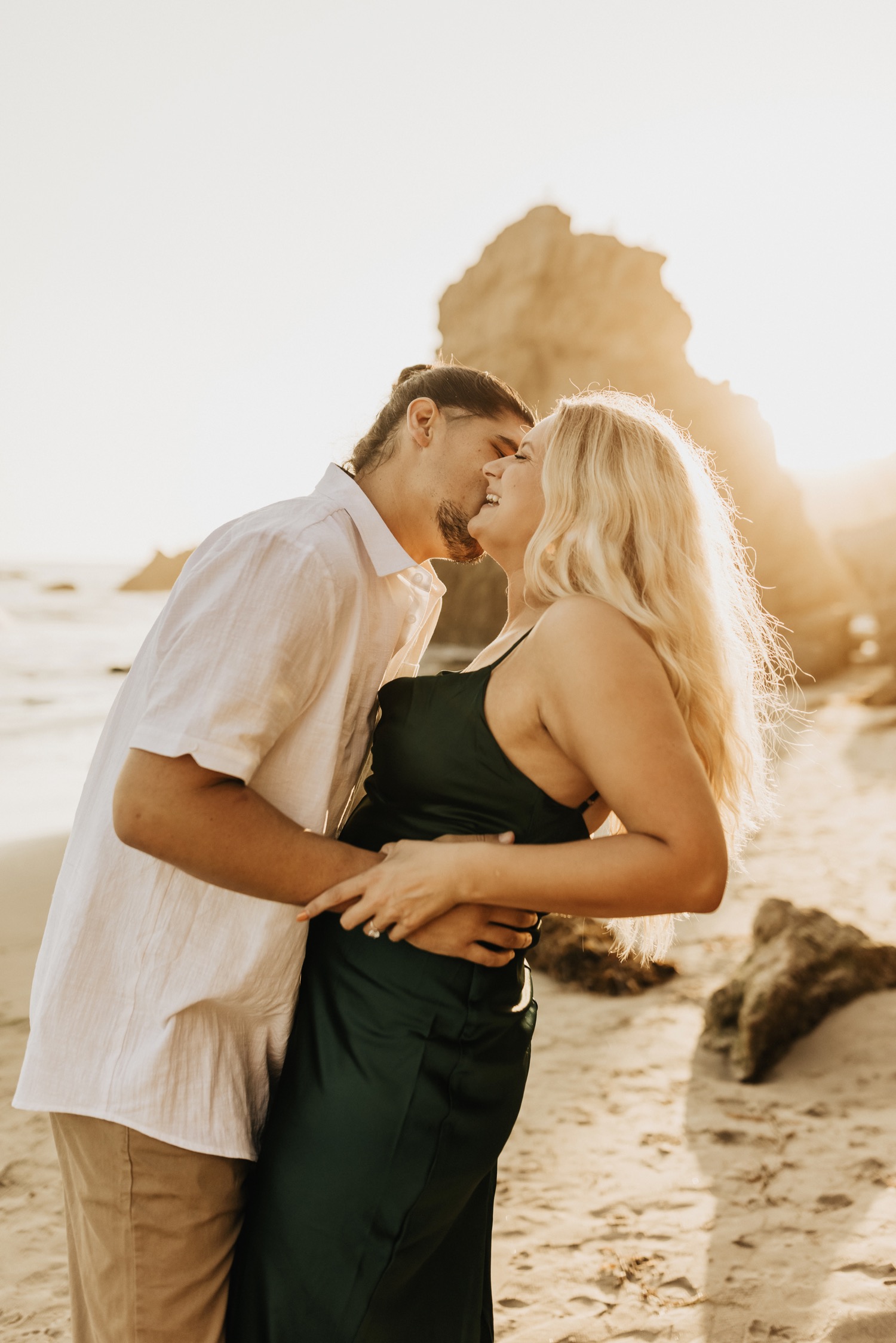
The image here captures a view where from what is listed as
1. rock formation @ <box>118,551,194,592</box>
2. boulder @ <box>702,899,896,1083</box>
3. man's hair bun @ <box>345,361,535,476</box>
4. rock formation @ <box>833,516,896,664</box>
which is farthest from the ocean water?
rock formation @ <box>833,516,896,664</box>

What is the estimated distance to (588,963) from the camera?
5703 millimetres

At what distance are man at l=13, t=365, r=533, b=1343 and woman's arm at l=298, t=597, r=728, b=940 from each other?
0.09 metres

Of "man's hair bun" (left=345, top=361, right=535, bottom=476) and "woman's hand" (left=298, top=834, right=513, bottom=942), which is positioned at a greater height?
"man's hair bun" (left=345, top=361, right=535, bottom=476)

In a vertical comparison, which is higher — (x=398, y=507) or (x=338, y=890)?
(x=398, y=507)

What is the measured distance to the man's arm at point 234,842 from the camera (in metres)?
1.54

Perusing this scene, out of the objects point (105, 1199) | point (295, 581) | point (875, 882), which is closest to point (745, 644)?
point (295, 581)

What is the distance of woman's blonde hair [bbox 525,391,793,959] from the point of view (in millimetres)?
1799

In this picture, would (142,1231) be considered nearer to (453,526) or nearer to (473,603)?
(453,526)

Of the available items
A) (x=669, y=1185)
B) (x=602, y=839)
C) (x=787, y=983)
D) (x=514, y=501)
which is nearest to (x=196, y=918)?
(x=602, y=839)

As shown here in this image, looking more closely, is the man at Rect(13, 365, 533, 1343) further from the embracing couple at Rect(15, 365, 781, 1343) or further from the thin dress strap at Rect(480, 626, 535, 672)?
the thin dress strap at Rect(480, 626, 535, 672)

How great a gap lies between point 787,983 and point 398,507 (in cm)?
362

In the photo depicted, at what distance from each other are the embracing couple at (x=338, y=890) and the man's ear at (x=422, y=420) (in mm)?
448

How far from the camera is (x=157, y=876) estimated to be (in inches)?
66.7

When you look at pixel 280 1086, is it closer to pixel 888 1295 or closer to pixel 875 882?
pixel 888 1295
